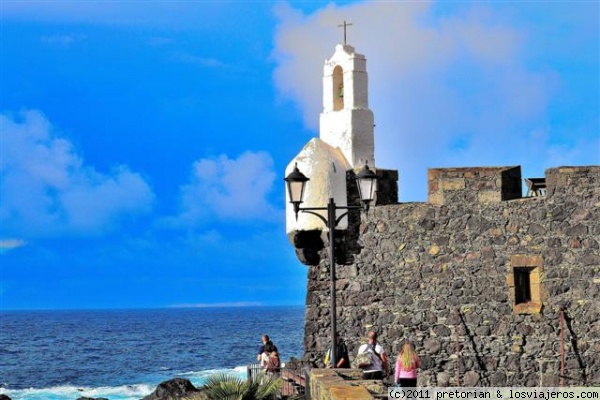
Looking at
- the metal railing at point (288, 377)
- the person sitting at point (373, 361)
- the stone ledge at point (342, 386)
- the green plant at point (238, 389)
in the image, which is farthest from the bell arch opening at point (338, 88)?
the stone ledge at point (342, 386)

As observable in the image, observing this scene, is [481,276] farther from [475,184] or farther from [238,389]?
[238,389]

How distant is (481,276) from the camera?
688 inches

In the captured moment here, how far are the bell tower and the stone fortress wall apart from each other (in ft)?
3.64

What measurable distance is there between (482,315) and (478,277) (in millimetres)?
635

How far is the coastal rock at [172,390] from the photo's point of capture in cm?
2391

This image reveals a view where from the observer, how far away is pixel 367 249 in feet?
62.2

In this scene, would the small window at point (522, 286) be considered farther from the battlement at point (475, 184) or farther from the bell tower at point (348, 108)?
the bell tower at point (348, 108)

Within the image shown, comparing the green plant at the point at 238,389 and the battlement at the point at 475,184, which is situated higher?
the battlement at the point at 475,184

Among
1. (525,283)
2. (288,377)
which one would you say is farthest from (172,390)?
(525,283)

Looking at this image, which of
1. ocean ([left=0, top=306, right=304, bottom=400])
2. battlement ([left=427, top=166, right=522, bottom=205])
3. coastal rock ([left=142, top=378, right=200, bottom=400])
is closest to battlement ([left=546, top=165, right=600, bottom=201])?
battlement ([left=427, top=166, right=522, bottom=205])

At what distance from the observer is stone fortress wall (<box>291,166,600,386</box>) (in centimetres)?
1667

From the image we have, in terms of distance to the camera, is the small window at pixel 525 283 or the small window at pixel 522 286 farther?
the small window at pixel 522 286

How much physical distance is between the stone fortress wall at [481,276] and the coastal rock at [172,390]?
20.7ft

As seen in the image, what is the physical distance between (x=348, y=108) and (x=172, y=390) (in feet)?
28.2
